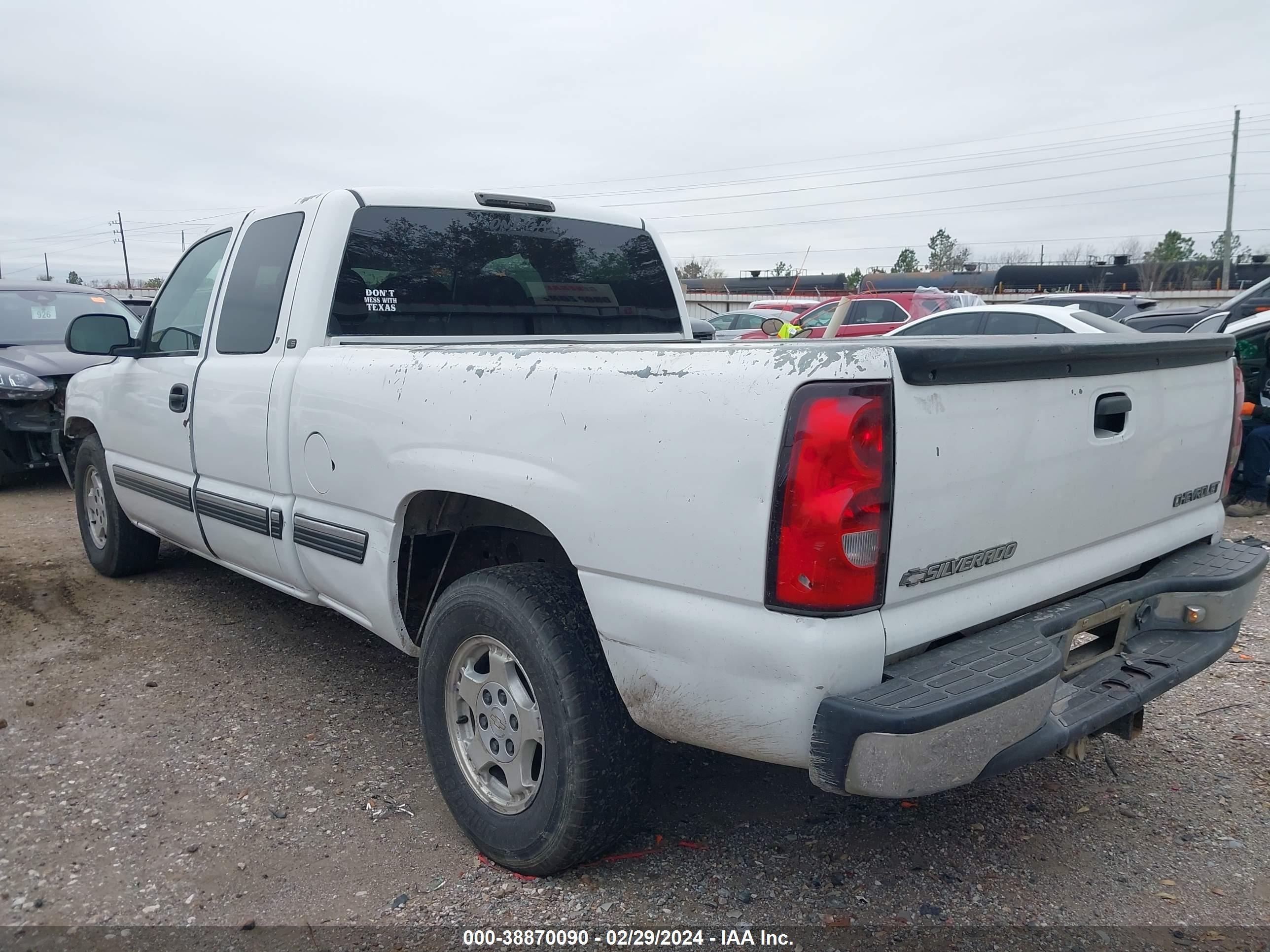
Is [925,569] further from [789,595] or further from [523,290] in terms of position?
[523,290]

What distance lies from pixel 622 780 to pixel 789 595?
79cm

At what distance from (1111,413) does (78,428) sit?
5.49 metres

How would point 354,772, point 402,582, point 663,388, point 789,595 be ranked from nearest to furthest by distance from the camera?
point 789,595, point 663,388, point 402,582, point 354,772

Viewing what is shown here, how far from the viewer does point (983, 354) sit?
2072mm

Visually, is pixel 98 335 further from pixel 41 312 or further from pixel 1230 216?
pixel 1230 216

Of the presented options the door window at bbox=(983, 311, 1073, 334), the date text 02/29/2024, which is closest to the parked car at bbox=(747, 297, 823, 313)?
the door window at bbox=(983, 311, 1073, 334)

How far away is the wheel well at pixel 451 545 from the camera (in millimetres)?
2873

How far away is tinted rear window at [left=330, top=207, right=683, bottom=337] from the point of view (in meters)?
3.55

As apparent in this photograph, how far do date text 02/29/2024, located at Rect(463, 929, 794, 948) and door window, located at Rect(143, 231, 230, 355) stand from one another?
2927 millimetres

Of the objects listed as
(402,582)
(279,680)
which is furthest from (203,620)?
(402,582)

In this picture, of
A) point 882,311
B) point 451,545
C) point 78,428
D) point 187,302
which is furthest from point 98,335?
point 882,311

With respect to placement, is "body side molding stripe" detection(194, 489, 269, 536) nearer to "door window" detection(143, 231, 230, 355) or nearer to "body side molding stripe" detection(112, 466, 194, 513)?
"body side molding stripe" detection(112, 466, 194, 513)

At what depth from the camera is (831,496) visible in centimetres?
193

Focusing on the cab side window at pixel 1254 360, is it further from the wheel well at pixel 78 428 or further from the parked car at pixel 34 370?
the parked car at pixel 34 370
